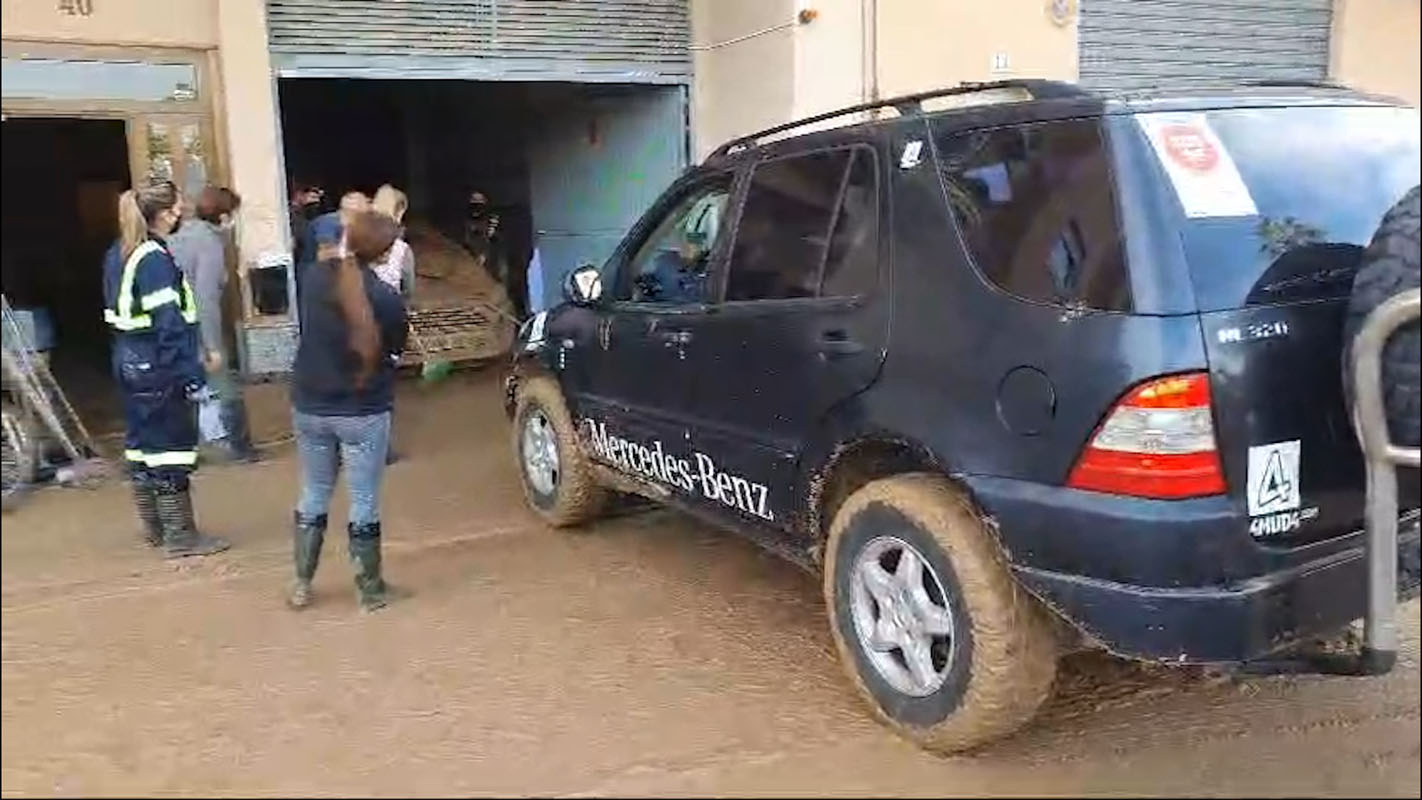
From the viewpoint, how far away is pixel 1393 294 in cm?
270

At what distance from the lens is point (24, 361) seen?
4.34 metres

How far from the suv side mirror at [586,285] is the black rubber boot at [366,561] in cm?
127

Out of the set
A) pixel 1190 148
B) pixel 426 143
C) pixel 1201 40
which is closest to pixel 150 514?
pixel 1190 148

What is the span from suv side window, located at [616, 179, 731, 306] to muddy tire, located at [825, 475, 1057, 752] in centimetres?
127

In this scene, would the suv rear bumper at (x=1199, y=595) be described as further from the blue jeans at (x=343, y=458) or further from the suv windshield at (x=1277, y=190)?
the blue jeans at (x=343, y=458)

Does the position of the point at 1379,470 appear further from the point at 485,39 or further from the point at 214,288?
the point at 485,39

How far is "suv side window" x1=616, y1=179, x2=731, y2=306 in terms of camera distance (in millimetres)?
4527

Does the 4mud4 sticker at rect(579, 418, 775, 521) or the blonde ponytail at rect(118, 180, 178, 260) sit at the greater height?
the blonde ponytail at rect(118, 180, 178, 260)

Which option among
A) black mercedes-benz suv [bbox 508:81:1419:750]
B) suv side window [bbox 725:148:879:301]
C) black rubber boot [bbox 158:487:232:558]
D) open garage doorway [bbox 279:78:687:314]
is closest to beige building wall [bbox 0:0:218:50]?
open garage doorway [bbox 279:78:687:314]

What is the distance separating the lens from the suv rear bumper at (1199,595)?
2.87 meters

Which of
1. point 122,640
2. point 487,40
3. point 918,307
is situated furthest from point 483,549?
point 487,40

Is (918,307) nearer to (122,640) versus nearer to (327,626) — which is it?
(327,626)

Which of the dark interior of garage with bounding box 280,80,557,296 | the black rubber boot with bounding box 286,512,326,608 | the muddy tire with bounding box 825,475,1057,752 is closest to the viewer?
the muddy tire with bounding box 825,475,1057,752

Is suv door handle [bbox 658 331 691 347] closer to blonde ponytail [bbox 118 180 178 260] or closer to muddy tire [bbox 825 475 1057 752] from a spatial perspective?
muddy tire [bbox 825 475 1057 752]
